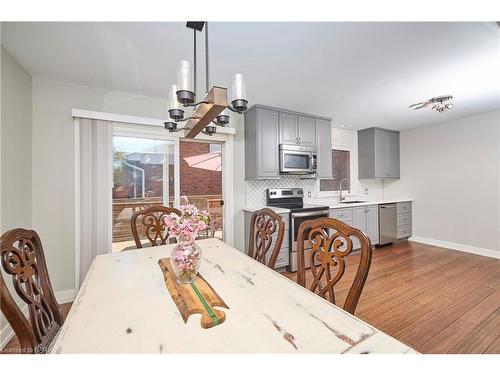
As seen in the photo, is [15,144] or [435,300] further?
[435,300]

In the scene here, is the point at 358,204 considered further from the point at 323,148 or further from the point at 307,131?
A: the point at 307,131

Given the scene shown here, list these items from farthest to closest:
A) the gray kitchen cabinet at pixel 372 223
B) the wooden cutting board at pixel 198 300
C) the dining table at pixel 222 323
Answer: the gray kitchen cabinet at pixel 372 223
the wooden cutting board at pixel 198 300
the dining table at pixel 222 323

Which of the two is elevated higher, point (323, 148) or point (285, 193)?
point (323, 148)

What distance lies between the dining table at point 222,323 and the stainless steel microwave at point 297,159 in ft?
7.50

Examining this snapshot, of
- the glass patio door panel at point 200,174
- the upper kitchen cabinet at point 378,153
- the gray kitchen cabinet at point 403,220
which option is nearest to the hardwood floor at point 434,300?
the gray kitchen cabinet at point 403,220

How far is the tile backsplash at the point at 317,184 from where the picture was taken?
3469mm

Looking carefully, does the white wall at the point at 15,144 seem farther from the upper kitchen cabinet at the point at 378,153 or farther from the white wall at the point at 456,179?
the white wall at the point at 456,179

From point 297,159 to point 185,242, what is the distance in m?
2.60

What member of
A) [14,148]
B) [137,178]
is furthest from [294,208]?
[14,148]

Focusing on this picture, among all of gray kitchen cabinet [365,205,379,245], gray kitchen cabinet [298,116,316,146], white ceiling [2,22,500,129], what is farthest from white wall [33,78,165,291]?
gray kitchen cabinet [365,205,379,245]

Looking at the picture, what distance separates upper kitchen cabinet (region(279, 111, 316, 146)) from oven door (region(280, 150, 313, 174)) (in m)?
0.16

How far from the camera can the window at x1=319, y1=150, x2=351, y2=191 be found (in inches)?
174

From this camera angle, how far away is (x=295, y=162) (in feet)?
11.0
